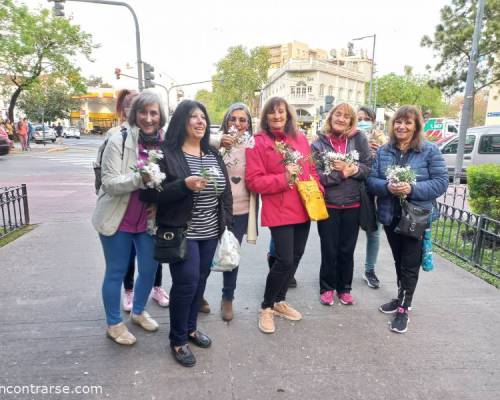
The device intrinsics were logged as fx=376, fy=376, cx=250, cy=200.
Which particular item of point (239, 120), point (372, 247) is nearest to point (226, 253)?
point (239, 120)

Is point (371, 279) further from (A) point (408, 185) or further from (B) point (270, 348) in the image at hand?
(B) point (270, 348)

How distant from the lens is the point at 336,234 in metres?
3.45

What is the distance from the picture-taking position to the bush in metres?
5.04

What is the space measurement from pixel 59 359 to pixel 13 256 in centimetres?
263

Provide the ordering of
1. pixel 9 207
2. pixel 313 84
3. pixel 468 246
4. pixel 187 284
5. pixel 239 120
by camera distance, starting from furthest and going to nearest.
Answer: pixel 313 84
pixel 9 207
pixel 468 246
pixel 239 120
pixel 187 284

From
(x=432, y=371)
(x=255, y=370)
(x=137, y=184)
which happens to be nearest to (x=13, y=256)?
(x=137, y=184)

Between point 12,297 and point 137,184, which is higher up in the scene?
point 137,184

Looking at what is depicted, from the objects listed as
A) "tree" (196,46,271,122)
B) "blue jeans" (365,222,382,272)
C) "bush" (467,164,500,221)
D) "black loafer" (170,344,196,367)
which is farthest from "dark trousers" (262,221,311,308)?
"tree" (196,46,271,122)

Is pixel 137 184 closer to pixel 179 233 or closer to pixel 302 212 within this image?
pixel 179 233

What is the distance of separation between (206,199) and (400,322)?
6.56 feet

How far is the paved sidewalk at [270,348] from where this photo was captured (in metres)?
2.47

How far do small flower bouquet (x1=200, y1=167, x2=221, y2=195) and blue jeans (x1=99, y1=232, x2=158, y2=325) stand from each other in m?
0.69

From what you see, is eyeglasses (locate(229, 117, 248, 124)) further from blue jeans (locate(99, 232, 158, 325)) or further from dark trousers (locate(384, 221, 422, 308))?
dark trousers (locate(384, 221, 422, 308))

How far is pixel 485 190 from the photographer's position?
5191 millimetres
